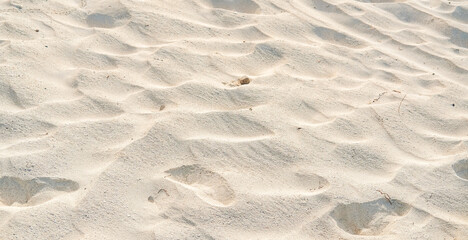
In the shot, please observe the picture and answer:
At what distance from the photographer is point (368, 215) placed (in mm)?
2166

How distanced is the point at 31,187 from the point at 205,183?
0.68 meters

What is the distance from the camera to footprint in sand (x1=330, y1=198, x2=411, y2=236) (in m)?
2.11

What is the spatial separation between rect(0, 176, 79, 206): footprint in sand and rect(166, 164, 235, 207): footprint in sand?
0.41 meters

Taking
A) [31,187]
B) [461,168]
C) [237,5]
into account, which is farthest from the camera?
[237,5]

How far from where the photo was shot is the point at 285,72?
9.59 ft

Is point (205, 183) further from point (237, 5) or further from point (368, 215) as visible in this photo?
point (237, 5)

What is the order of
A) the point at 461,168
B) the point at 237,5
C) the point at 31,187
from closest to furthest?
the point at 31,187 < the point at 461,168 < the point at 237,5

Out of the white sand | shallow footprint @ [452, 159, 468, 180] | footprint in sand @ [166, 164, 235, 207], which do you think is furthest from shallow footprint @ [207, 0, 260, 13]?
shallow footprint @ [452, 159, 468, 180]

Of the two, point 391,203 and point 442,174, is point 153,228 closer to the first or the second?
point 391,203

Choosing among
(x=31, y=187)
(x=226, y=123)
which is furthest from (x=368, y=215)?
(x=31, y=187)

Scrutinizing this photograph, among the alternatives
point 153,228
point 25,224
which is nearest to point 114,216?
point 153,228

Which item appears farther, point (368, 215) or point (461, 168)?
point (461, 168)

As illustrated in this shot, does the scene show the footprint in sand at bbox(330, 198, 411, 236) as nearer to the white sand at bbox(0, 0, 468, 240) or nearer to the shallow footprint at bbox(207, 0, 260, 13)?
the white sand at bbox(0, 0, 468, 240)

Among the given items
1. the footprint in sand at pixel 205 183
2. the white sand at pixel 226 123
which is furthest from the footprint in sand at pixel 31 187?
the footprint in sand at pixel 205 183
